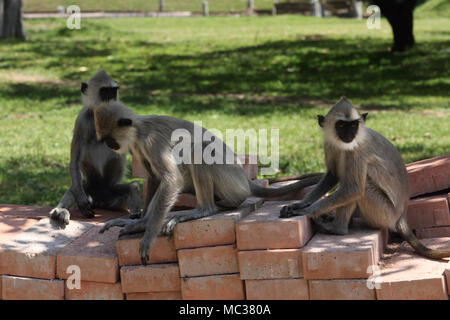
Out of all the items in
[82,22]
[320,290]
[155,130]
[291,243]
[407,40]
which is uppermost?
[82,22]

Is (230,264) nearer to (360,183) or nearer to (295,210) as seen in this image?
(295,210)

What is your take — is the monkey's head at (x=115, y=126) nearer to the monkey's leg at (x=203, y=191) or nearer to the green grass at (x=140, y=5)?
the monkey's leg at (x=203, y=191)

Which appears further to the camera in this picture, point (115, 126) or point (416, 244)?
point (416, 244)

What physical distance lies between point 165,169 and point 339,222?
1.29m

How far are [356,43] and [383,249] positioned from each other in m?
14.5

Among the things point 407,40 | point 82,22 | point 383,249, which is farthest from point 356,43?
point 383,249

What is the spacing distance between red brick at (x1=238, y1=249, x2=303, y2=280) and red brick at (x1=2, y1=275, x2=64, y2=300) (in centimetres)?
132

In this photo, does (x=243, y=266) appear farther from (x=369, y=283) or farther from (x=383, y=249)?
(x=383, y=249)

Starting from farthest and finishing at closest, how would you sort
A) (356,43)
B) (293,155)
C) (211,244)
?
(356,43) < (293,155) < (211,244)

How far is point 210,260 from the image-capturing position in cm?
421

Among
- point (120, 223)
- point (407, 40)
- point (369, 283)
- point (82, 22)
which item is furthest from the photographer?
point (82, 22)

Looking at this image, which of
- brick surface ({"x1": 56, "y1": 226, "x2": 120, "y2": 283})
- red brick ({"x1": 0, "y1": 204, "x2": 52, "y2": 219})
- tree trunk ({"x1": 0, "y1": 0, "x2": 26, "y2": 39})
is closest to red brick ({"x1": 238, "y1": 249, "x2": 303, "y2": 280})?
brick surface ({"x1": 56, "y1": 226, "x2": 120, "y2": 283})

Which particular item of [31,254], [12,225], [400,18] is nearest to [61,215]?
[12,225]

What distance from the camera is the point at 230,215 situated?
4.32m
